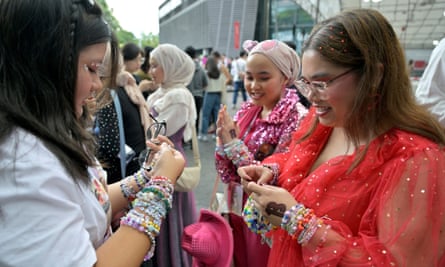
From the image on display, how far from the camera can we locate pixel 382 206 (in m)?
0.95

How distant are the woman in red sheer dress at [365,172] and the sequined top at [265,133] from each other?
0.64 meters

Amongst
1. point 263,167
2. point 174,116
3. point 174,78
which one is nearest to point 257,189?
point 263,167

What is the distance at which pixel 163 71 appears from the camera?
314cm

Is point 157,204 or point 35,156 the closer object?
point 35,156

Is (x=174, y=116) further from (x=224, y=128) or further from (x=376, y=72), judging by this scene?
(x=376, y=72)

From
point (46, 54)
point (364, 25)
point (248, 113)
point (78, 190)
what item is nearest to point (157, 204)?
point (78, 190)

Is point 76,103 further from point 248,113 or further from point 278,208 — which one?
point 248,113

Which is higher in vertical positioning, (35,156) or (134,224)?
(35,156)

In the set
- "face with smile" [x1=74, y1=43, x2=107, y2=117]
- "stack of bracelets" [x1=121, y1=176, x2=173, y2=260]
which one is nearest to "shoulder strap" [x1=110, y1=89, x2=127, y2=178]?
"stack of bracelets" [x1=121, y1=176, x2=173, y2=260]

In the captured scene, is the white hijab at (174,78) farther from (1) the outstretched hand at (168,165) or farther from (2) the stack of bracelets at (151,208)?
(2) the stack of bracelets at (151,208)

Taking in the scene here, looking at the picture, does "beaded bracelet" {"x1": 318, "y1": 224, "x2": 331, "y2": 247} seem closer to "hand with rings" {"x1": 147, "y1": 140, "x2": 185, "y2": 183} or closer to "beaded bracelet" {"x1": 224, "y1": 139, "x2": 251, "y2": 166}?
"hand with rings" {"x1": 147, "y1": 140, "x2": 185, "y2": 183}

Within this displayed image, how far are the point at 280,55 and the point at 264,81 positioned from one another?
19 cm

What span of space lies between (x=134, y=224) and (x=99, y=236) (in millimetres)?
110

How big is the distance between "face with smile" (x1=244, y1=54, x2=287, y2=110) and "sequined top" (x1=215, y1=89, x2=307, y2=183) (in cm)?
7
